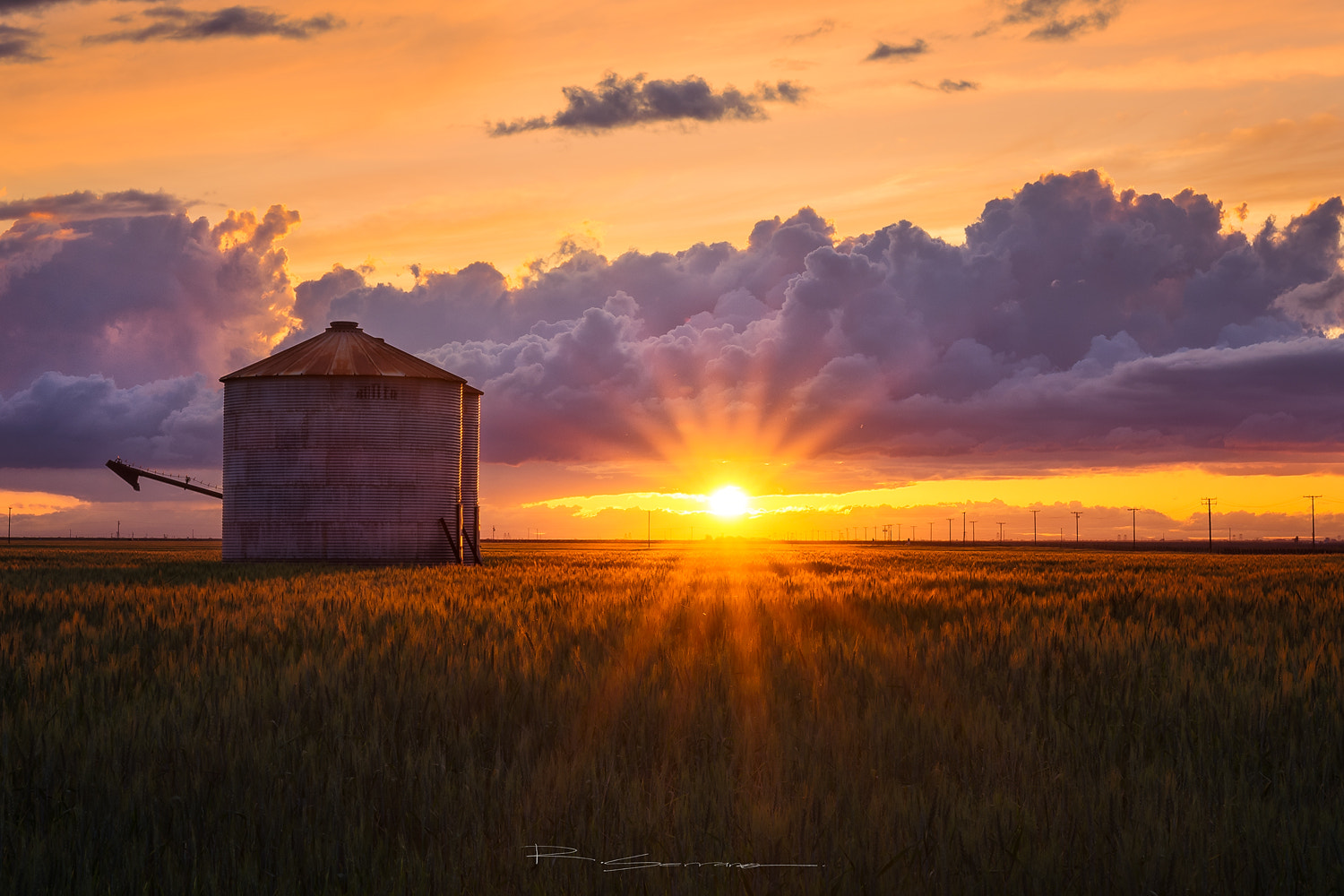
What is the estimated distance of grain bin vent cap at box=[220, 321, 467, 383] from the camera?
4172cm

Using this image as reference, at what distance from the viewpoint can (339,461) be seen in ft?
134

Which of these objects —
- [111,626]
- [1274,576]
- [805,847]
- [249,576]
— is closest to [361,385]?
[249,576]

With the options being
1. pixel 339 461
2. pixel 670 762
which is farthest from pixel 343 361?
pixel 670 762

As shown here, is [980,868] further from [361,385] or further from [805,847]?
[361,385]
